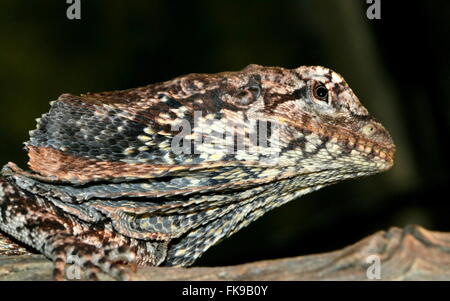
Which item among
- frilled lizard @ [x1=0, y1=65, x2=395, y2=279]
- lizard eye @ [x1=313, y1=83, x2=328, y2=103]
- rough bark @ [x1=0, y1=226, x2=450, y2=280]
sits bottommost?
rough bark @ [x1=0, y1=226, x2=450, y2=280]

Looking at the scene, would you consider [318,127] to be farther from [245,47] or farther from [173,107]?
[245,47]

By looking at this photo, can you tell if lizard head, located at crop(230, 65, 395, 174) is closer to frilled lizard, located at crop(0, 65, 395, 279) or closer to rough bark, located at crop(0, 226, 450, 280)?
frilled lizard, located at crop(0, 65, 395, 279)

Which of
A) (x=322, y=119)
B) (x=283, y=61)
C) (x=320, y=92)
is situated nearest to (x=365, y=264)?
(x=322, y=119)

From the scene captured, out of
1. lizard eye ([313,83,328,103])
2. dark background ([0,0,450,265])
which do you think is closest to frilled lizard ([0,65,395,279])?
lizard eye ([313,83,328,103])

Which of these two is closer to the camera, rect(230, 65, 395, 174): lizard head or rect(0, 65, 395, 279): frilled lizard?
rect(0, 65, 395, 279): frilled lizard

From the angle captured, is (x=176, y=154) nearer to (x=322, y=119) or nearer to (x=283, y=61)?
(x=322, y=119)

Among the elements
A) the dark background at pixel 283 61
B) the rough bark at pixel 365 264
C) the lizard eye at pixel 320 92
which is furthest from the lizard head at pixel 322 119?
the dark background at pixel 283 61

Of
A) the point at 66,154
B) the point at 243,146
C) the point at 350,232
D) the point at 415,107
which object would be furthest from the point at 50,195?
the point at 415,107
